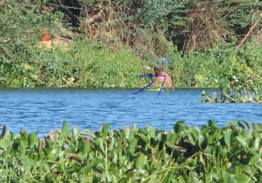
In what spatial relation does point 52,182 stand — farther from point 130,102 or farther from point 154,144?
point 130,102

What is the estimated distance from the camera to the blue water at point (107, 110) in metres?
10.7

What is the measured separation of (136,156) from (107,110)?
7141 millimetres

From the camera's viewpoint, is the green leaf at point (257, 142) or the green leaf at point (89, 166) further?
the green leaf at point (257, 142)

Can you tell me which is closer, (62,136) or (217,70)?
(62,136)

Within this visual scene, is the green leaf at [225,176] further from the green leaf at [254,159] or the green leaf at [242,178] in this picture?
the green leaf at [254,159]

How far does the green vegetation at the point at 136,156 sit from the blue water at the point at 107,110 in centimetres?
364

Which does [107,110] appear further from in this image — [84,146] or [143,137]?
[84,146]

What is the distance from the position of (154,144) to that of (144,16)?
16.9 m

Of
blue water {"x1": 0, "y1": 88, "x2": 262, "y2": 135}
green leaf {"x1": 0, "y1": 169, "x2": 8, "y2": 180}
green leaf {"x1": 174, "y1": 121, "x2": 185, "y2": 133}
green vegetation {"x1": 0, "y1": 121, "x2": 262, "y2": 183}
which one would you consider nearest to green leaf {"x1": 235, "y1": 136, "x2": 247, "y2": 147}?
green vegetation {"x1": 0, "y1": 121, "x2": 262, "y2": 183}

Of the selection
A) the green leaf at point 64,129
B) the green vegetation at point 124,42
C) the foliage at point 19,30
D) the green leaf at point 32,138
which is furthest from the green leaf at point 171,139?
the foliage at point 19,30

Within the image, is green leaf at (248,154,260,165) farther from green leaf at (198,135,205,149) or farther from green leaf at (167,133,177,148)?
green leaf at (167,133,177,148)

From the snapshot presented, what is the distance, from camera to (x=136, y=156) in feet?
18.4

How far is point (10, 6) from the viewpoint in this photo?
18703mm

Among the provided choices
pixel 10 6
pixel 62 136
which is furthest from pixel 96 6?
pixel 62 136
